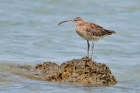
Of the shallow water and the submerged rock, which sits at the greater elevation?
the shallow water

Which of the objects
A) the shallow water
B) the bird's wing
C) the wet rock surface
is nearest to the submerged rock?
the wet rock surface

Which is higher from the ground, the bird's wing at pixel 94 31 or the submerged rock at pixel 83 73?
the bird's wing at pixel 94 31

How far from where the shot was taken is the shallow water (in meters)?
10.6

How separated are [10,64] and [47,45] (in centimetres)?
499

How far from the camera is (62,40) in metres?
Answer: 18.5

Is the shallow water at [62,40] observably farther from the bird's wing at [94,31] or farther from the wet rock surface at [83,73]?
the bird's wing at [94,31]

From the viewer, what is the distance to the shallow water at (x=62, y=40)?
10602 mm

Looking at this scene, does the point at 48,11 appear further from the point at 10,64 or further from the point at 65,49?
the point at 10,64

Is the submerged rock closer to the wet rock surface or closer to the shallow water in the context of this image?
the wet rock surface

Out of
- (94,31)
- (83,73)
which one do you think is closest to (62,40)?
(94,31)

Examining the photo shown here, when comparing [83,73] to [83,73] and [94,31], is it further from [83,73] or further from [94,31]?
[94,31]

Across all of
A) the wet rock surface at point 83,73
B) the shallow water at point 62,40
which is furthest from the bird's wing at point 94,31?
the wet rock surface at point 83,73

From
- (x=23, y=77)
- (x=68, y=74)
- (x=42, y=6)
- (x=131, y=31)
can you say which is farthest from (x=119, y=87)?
(x=42, y=6)

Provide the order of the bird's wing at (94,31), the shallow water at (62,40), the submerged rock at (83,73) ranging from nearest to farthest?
the submerged rock at (83,73), the shallow water at (62,40), the bird's wing at (94,31)
